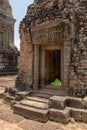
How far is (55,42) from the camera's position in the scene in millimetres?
6188

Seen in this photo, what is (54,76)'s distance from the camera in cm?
861

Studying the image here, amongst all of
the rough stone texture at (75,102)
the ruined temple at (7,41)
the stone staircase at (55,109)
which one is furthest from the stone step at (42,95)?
the ruined temple at (7,41)

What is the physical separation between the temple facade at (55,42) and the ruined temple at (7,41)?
8.06 meters

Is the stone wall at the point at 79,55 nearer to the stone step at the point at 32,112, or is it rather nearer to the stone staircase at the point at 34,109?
the stone staircase at the point at 34,109

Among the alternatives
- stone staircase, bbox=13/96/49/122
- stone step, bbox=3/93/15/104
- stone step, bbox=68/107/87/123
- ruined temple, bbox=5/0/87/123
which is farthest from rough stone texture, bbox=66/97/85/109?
stone step, bbox=3/93/15/104

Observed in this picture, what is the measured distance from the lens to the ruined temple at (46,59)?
16.1ft

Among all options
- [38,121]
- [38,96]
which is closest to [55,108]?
[38,121]

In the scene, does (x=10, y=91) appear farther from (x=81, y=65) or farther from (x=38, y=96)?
(x=81, y=65)

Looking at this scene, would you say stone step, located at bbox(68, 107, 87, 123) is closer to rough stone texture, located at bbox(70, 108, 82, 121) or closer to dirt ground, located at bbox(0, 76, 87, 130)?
rough stone texture, located at bbox(70, 108, 82, 121)

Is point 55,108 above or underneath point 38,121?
above

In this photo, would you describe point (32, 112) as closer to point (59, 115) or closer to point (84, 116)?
point (59, 115)

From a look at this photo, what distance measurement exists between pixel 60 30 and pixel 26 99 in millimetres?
2841

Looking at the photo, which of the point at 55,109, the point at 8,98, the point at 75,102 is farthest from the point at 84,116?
the point at 8,98

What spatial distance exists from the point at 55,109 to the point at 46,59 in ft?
9.55
